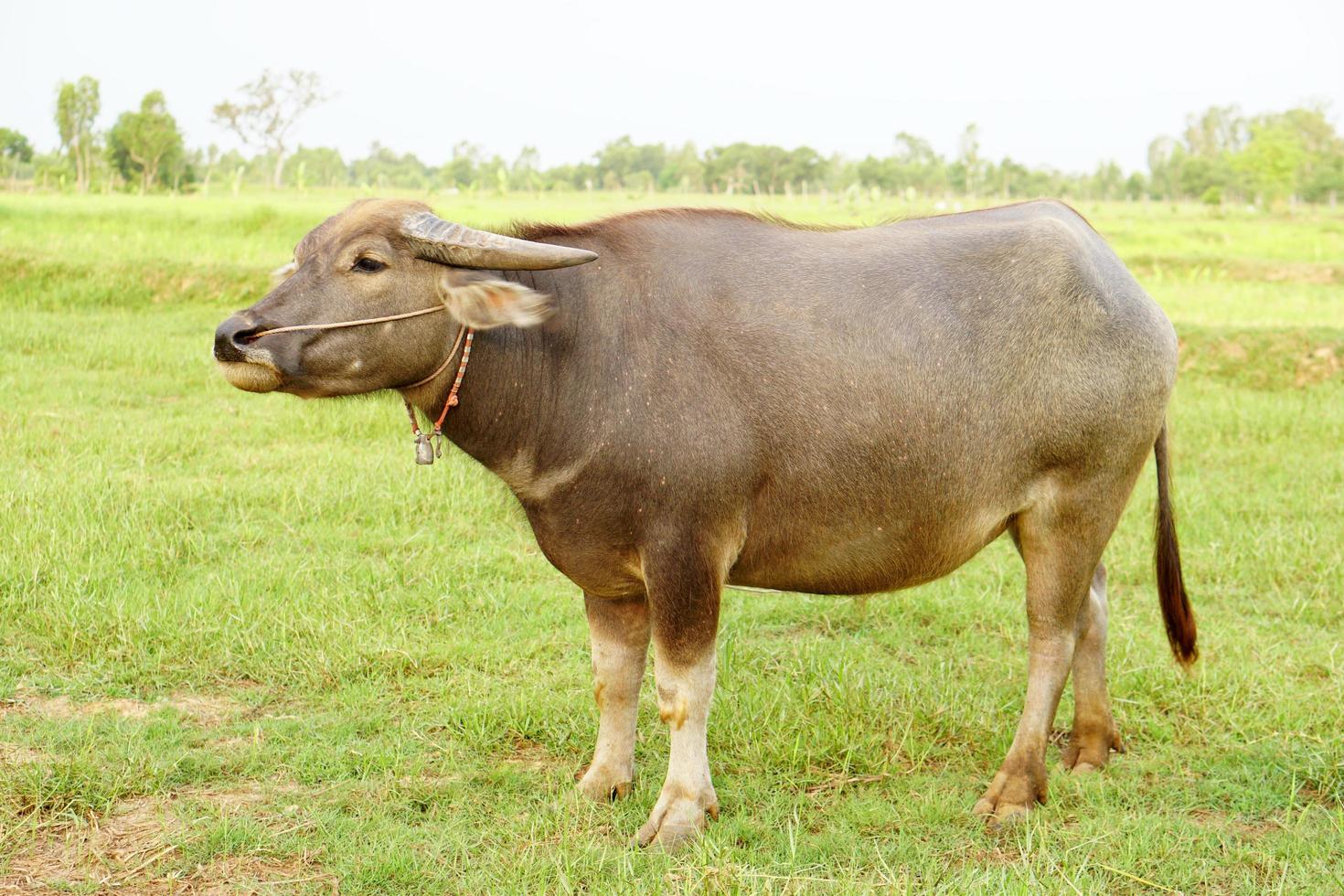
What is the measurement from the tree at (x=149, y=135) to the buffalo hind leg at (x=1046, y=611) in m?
35.4

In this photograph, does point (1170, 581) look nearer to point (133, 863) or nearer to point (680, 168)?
point (133, 863)

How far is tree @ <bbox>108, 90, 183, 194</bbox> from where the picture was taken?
34.8 meters

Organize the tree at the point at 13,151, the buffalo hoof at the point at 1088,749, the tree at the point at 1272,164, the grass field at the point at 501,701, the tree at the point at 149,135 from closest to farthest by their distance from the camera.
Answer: the grass field at the point at 501,701 < the buffalo hoof at the point at 1088,749 < the tree at the point at 149,135 < the tree at the point at 1272,164 < the tree at the point at 13,151

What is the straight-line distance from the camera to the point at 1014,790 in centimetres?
322

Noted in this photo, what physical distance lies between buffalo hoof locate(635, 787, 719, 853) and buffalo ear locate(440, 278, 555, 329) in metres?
1.28

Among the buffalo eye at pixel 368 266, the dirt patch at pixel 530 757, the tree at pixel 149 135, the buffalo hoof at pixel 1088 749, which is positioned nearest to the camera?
the buffalo eye at pixel 368 266

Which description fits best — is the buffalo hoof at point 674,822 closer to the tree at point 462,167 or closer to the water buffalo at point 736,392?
the water buffalo at point 736,392

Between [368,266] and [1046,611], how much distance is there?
203cm

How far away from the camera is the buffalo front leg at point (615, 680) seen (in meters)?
3.29

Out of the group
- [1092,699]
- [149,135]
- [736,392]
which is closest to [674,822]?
[736,392]

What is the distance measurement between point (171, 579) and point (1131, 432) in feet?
11.4

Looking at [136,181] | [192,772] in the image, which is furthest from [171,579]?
[136,181]

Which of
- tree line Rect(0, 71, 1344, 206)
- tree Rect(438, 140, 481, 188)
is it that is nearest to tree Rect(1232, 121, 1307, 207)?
tree line Rect(0, 71, 1344, 206)

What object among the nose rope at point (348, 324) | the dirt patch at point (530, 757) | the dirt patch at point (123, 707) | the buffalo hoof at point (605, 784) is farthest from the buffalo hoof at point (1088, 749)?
the dirt patch at point (123, 707)
